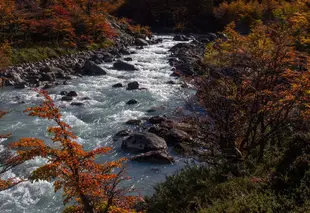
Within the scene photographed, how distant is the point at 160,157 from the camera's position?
37.3ft

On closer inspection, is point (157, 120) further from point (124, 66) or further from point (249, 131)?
point (124, 66)

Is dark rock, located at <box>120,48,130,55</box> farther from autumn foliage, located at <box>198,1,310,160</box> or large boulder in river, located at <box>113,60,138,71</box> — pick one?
autumn foliage, located at <box>198,1,310,160</box>

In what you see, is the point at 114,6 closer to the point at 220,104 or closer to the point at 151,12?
the point at 151,12

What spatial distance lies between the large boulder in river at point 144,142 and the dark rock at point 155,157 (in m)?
0.37

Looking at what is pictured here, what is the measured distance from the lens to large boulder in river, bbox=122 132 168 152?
11.9 meters

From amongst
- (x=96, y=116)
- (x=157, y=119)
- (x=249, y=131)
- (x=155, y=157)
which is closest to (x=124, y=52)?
(x=96, y=116)

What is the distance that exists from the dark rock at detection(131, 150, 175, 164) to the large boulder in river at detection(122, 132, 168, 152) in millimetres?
373

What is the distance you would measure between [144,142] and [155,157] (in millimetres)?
820

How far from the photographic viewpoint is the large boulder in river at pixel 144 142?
1185cm

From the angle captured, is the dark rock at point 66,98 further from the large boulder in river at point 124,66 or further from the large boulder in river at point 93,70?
the large boulder in river at point 124,66

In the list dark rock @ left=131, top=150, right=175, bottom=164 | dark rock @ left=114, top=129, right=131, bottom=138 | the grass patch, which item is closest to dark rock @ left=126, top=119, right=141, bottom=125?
dark rock @ left=114, top=129, right=131, bottom=138

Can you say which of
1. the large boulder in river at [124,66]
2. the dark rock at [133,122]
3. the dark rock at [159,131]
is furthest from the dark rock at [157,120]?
the large boulder in river at [124,66]

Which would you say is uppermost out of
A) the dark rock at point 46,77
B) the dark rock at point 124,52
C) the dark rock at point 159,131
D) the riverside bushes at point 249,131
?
the riverside bushes at point 249,131

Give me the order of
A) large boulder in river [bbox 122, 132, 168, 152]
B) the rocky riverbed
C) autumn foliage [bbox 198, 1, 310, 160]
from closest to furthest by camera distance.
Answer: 1. autumn foliage [bbox 198, 1, 310, 160]
2. the rocky riverbed
3. large boulder in river [bbox 122, 132, 168, 152]
